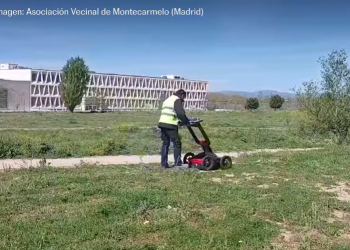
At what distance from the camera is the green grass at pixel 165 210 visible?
5949 millimetres

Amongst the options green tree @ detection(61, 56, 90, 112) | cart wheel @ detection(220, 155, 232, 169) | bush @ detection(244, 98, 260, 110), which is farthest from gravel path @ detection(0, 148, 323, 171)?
bush @ detection(244, 98, 260, 110)

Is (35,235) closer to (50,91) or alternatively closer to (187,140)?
(187,140)

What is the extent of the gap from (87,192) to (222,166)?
4246mm

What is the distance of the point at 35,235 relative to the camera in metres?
Result: 5.86

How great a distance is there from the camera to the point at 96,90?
87750mm

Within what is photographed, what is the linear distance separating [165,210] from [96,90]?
8199 centimetres

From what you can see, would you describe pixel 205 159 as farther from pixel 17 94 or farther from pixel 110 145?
pixel 17 94

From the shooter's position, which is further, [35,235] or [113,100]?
[113,100]

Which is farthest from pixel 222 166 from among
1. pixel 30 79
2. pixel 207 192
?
pixel 30 79

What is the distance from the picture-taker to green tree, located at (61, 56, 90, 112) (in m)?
68.6

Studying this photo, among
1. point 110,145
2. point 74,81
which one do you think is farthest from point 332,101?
point 74,81

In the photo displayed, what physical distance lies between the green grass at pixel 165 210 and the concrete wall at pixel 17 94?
7186cm

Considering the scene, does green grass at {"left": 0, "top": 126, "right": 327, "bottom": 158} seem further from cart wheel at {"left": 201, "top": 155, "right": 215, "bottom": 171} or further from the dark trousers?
cart wheel at {"left": 201, "top": 155, "right": 215, "bottom": 171}

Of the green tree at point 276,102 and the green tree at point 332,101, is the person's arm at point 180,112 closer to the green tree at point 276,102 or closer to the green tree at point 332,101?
the green tree at point 332,101
